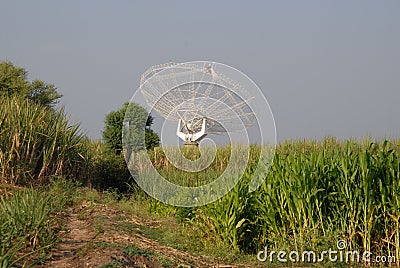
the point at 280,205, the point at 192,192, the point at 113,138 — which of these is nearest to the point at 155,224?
the point at 192,192

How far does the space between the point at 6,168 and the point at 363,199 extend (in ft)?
24.4

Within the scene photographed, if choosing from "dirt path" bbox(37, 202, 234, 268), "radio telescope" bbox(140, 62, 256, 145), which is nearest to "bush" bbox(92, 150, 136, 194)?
"radio telescope" bbox(140, 62, 256, 145)

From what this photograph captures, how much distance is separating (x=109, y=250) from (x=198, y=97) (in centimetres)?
599

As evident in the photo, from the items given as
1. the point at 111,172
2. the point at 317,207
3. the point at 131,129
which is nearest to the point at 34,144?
the point at 111,172

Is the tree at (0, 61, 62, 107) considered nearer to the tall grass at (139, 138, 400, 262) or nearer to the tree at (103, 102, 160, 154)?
the tree at (103, 102, 160, 154)

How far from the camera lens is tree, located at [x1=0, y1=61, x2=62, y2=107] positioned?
21141 millimetres

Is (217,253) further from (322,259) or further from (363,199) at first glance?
(363,199)

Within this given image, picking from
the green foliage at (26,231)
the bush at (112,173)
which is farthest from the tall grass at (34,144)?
the green foliage at (26,231)

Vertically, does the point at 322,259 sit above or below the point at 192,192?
below

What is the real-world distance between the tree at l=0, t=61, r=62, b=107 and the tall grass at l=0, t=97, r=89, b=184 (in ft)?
25.2

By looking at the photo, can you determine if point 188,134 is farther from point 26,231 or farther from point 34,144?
point 26,231

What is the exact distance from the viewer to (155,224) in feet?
35.1

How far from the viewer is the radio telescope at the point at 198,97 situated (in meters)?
10.8

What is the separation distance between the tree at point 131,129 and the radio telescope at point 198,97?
3218 mm
